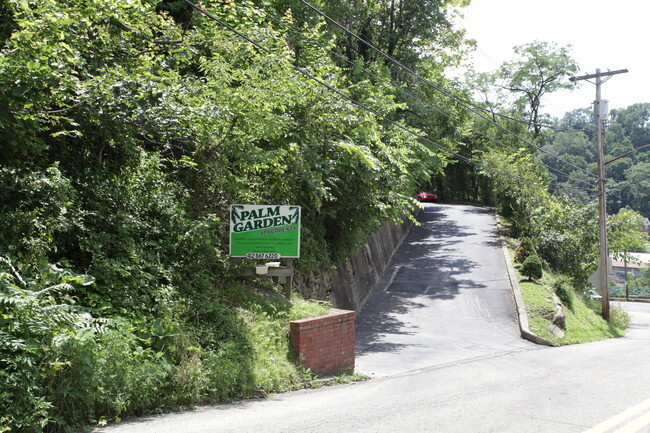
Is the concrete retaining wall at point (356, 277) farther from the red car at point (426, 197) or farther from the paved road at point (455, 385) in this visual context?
the red car at point (426, 197)


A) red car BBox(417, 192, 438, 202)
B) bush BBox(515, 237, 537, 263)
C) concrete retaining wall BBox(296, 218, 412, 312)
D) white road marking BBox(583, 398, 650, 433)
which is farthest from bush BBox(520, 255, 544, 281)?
red car BBox(417, 192, 438, 202)

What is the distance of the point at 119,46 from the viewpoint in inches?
402

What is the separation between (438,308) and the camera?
21609mm

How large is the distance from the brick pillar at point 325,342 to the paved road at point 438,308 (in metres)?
1.22

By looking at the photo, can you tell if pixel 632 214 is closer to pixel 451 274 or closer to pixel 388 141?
pixel 451 274

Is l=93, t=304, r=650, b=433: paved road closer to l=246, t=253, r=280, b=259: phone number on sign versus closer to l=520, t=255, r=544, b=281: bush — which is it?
l=246, t=253, r=280, b=259: phone number on sign

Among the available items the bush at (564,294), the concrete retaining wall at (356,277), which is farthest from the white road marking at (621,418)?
the bush at (564,294)

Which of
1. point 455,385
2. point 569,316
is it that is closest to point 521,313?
point 569,316

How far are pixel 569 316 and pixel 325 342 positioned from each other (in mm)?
15536

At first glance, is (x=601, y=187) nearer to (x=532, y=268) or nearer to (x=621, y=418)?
(x=532, y=268)

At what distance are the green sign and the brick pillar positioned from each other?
1522 millimetres

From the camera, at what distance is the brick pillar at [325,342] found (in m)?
9.89

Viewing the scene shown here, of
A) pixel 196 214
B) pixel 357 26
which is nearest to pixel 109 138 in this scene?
pixel 196 214

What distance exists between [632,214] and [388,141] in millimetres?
17985
